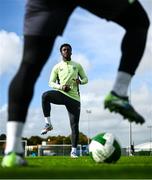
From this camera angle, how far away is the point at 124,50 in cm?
517

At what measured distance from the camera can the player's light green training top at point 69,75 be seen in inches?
487

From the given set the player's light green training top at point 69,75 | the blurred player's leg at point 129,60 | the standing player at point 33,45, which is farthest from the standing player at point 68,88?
the standing player at point 33,45

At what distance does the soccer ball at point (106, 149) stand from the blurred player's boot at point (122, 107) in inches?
77.0

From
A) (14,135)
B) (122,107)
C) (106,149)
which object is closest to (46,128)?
(106,149)

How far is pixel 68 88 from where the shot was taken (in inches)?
471

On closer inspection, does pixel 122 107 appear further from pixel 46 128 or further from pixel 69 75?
pixel 46 128

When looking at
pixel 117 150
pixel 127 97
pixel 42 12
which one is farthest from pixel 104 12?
pixel 117 150

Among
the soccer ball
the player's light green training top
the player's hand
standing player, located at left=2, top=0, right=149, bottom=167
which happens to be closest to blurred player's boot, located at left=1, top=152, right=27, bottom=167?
standing player, located at left=2, top=0, right=149, bottom=167

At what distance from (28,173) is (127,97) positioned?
1.67 m

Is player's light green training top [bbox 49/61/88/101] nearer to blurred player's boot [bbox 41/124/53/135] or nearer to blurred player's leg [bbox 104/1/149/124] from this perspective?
blurred player's boot [bbox 41/124/53/135]

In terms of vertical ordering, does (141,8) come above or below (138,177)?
above

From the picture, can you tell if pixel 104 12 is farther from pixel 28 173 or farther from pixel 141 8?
pixel 28 173

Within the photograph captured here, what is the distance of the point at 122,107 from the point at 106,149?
6.77 ft

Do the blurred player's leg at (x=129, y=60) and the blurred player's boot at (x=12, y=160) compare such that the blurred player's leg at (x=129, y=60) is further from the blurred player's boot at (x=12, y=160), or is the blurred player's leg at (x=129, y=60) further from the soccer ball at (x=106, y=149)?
the soccer ball at (x=106, y=149)
